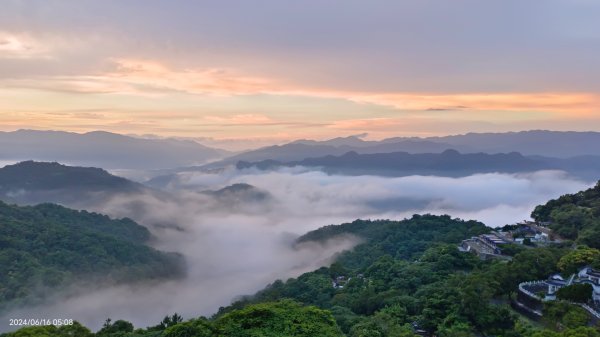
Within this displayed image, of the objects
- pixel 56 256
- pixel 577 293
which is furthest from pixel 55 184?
pixel 577 293

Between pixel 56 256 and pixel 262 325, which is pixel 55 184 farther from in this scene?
pixel 262 325

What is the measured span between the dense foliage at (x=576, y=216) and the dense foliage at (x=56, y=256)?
40.0 metres

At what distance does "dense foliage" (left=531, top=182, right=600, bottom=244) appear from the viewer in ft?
92.7

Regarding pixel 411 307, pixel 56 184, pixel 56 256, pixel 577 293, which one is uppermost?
pixel 577 293

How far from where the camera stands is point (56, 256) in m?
49.4

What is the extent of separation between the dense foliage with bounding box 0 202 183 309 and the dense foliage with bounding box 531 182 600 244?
39989mm

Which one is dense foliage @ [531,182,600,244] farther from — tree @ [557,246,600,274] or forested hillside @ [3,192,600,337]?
tree @ [557,246,600,274]

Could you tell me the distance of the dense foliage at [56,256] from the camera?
42.8 m

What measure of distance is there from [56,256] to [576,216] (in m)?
46.8

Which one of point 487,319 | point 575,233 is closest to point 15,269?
point 487,319

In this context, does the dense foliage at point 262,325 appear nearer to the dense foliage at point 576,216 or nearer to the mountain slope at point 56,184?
the dense foliage at point 576,216

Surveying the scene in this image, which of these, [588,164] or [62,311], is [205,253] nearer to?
[62,311]

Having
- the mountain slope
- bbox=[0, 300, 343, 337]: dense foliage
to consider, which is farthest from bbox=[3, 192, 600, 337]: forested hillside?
the mountain slope

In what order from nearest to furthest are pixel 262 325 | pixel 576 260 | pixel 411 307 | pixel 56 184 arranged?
pixel 262 325 → pixel 411 307 → pixel 576 260 → pixel 56 184
